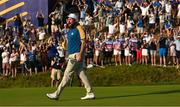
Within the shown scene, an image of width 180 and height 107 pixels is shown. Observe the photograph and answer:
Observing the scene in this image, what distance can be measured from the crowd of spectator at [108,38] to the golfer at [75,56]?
1078 cm

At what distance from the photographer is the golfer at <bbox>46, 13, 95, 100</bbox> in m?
14.4

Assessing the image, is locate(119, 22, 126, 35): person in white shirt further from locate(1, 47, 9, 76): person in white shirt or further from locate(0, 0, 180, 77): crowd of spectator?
locate(1, 47, 9, 76): person in white shirt

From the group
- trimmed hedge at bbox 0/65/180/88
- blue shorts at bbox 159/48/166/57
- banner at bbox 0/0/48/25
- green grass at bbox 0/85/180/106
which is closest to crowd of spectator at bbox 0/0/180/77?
blue shorts at bbox 159/48/166/57

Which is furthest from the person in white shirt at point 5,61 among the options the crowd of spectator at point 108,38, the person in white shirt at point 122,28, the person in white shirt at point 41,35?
the person in white shirt at point 122,28

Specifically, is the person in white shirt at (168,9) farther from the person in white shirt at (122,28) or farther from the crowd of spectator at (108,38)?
the person in white shirt at (122,28)

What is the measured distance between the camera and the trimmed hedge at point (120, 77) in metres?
28.1

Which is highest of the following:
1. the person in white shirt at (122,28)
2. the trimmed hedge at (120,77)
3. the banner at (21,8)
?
the banner at (21,8)

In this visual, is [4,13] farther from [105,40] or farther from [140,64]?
[140,64]

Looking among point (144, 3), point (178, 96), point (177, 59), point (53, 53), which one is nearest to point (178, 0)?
point (144, 3)

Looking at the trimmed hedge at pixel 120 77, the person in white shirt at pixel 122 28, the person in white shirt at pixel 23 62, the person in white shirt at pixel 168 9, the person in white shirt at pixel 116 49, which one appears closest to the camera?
the trimmed hedge at pixel 120 77

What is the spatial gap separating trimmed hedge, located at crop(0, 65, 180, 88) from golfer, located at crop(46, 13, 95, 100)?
13.1 meters

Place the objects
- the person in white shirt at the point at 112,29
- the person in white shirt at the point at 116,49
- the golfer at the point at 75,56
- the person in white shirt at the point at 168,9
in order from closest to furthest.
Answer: the golfer at the point at 75,56, the person in white shirt at the point at 116,49, the person in white shirt at the point at 112,29, the person in white shirt at the point at 168,9

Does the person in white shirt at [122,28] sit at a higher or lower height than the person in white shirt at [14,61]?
higher

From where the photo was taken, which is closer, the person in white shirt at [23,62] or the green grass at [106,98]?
the green grass at [106,98]
